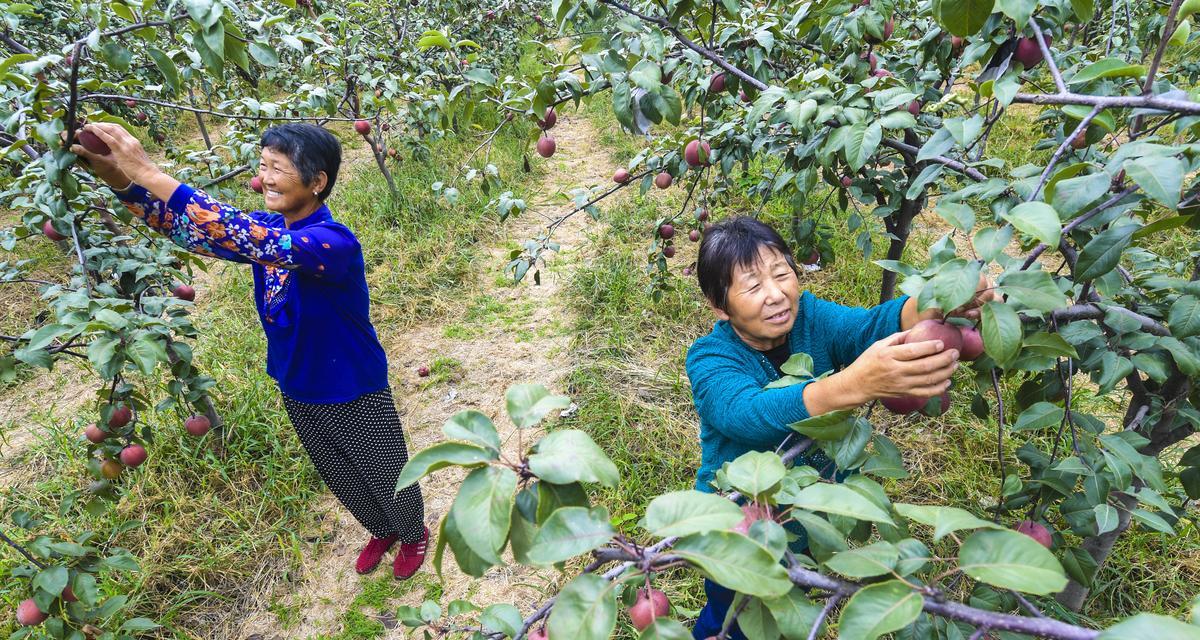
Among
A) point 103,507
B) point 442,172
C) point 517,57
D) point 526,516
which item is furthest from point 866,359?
point 517,57

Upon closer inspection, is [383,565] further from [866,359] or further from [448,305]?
[866,359]

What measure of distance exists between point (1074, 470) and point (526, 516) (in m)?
0.87

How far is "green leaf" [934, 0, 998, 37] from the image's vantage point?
86 cm

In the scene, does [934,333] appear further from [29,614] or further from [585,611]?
[29,614]

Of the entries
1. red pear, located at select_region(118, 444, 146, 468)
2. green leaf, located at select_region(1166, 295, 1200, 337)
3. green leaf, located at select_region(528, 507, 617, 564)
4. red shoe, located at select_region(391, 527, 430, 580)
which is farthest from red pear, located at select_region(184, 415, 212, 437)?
green leaf, located at select_region(1166, 295, 1200, 337)

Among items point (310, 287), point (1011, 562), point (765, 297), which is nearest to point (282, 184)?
point (310, 287)

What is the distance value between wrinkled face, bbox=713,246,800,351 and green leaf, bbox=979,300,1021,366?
1.64 feet

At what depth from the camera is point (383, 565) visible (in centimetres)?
233

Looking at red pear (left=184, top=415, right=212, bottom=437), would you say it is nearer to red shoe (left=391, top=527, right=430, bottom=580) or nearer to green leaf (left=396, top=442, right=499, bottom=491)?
red shoe (left=391, top=527, right=430, bottom=580)

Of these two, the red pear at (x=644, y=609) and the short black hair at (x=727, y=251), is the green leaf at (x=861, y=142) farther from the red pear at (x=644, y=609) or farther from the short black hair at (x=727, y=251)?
the red pear at (x=644, y=609)

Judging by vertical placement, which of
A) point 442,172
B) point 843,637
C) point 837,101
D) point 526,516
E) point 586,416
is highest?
Answer: point 837,101

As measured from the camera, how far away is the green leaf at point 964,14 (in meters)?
0.86

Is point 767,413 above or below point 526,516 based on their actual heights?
below

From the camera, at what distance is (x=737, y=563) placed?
0.55m
